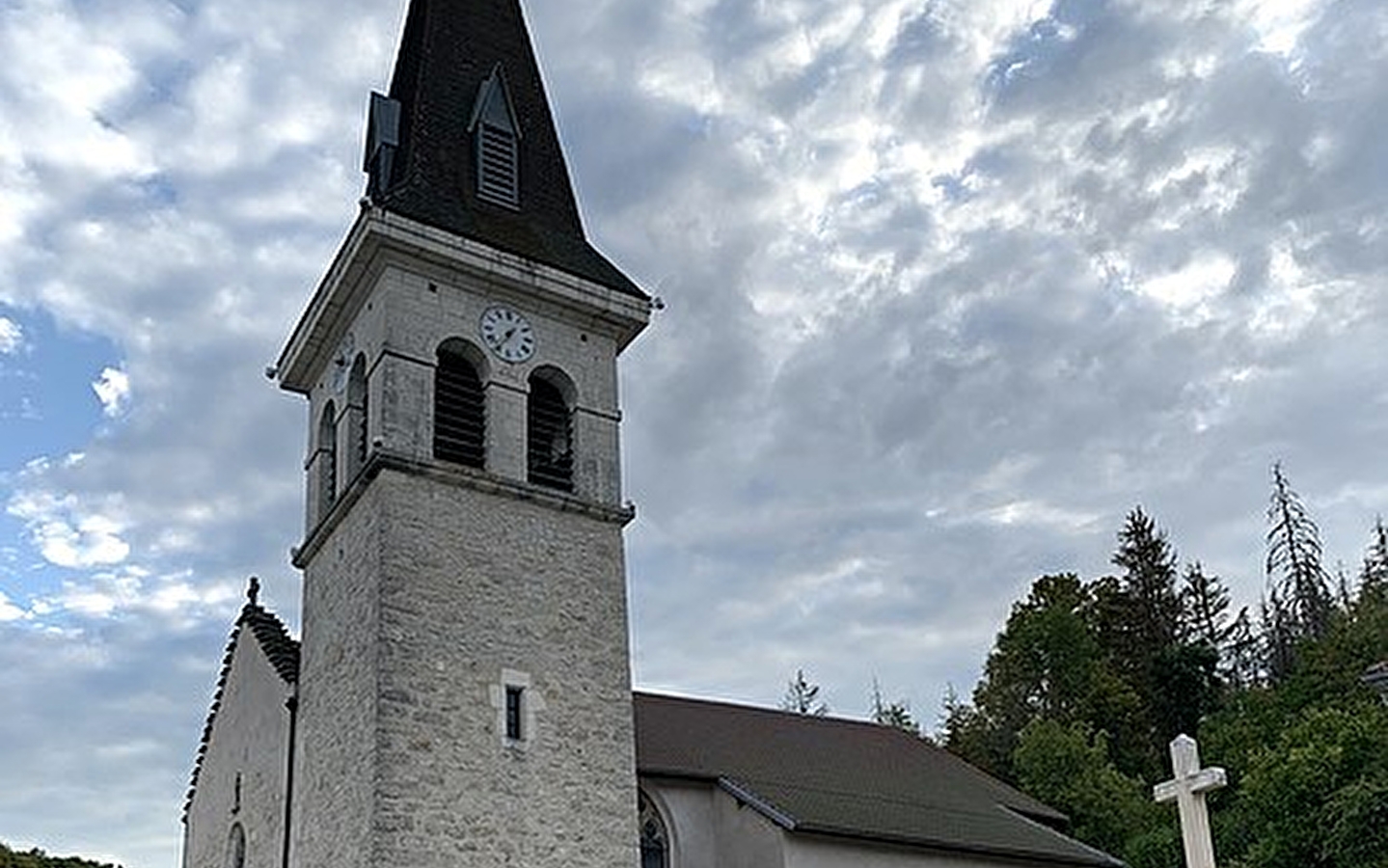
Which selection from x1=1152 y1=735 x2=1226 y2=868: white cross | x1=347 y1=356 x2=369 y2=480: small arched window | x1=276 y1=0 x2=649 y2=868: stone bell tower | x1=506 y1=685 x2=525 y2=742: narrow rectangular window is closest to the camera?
x1=1152 y1=735 x2=1226 y2=868: white cross

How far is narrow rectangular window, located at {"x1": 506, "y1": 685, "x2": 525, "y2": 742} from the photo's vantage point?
19.8m

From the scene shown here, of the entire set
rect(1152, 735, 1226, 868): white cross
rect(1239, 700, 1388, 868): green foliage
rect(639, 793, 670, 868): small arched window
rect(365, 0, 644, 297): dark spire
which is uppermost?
rect(365, 0, 644, 297): dark spire

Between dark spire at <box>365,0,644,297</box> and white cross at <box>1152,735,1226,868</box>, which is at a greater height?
dark spire at <box>365,0,644,297</box>

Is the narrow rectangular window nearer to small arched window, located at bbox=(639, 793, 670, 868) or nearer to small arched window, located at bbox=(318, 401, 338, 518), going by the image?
small arched window, located at bbox=(639, 793, 670, 868)

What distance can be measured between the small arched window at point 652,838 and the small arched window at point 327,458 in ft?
21.3

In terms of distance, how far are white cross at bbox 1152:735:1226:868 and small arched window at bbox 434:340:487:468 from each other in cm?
1109

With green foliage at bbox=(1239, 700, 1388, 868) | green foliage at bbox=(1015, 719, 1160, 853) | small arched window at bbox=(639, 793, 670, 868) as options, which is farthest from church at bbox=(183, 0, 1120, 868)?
green foliage at bbox=(1015, 719, 1160, 853)

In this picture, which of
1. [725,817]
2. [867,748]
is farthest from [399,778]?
[867,748]

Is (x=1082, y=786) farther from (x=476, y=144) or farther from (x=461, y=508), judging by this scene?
(x=476, y=144)

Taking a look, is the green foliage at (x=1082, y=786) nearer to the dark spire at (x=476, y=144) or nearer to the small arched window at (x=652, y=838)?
the small arched window at (x=652, y=838)

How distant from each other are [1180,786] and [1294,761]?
19.2 m

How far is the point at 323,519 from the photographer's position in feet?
73.1

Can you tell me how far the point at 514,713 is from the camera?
1997 centimetres

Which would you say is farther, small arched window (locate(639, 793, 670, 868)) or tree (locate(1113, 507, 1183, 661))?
tree (locate(1113, 507, 1183, 661))
